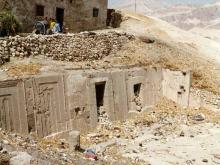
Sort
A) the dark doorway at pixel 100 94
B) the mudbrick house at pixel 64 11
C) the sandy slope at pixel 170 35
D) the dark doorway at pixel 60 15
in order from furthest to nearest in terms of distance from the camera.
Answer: the sandy slope at pixel 170 35 → the dark doorway at pixel 60 15 → the mudbrick house at pixel 64 11 → the dark doorway at pixel 100 94

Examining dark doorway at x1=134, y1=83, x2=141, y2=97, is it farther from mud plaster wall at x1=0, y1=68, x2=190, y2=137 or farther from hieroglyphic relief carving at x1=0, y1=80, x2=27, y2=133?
hieroglyphic relief carving at x1=0, y1=80, x2=27, y2=133

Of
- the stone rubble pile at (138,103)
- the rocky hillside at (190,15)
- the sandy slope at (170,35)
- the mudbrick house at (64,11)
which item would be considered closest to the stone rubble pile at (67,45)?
the stone rubble pile at (138,103)

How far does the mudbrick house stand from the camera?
2628 centimetres

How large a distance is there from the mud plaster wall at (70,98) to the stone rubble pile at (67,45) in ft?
7.73

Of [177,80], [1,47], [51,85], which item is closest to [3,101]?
[51,85]

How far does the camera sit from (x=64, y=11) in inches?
1172

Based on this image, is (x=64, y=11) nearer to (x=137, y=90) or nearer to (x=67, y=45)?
(x=67, y=45)

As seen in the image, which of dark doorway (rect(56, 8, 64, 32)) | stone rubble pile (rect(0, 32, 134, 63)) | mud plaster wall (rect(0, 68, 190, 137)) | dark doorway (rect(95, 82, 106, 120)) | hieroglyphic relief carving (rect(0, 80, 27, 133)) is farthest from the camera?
dark doorway (rect(56, 8, 64, 32))

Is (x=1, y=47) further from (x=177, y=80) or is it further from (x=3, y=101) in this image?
(x=177, y=80)

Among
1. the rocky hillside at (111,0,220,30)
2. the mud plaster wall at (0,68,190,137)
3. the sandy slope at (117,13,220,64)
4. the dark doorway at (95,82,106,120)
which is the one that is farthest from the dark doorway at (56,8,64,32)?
the rocky hillside at (111,0,220,30)

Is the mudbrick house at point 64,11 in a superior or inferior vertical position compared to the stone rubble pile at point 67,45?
superior

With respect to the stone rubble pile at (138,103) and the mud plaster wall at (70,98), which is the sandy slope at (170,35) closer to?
the mud plaster wall at (70,98)

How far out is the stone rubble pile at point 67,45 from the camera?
19.9 m

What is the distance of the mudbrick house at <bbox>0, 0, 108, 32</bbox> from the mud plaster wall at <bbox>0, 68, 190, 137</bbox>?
7682mm
